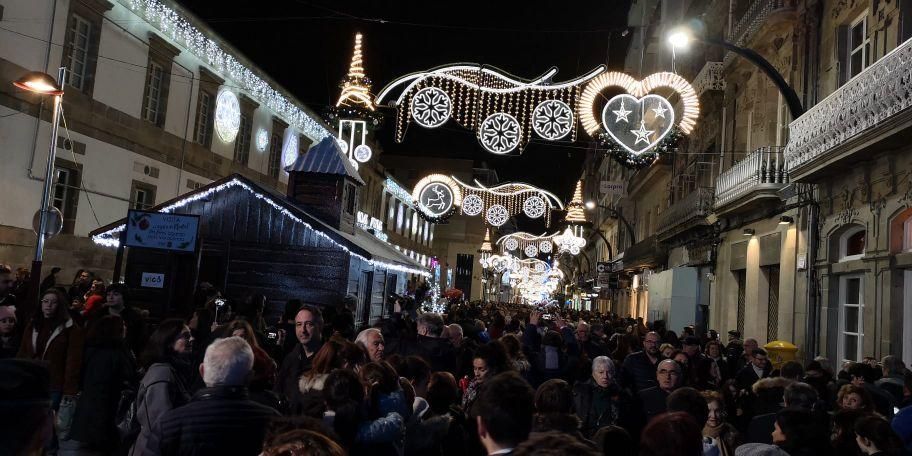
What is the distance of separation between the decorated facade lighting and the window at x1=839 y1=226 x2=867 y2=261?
14.3 meters

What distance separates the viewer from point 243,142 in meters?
31.0

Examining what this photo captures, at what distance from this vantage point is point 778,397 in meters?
7.10

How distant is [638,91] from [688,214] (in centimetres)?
1155

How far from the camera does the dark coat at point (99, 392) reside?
7.10 meters

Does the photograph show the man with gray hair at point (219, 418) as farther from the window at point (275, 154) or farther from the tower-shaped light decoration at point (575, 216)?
the tower-shaped light decoration at point (575, 216)

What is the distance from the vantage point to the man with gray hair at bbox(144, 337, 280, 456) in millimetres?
4133

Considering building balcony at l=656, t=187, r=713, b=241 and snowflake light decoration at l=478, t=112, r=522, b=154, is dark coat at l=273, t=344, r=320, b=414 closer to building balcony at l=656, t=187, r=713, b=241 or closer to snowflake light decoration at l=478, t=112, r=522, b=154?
snowflake light decoration at l=478, t=112, r=522, b=154

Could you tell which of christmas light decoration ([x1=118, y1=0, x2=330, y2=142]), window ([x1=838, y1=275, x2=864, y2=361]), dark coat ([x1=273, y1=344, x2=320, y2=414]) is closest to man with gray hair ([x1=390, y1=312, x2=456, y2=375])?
dark coat ([x1=273, y1=344, x2=320, y2=414])

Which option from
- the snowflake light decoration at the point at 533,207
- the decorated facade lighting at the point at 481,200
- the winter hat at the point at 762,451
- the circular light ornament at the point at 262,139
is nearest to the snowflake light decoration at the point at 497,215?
the decorated facade lighting at the point at 481,200

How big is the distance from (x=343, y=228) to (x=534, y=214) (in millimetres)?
13551

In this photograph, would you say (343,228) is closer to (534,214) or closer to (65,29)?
(65,29)

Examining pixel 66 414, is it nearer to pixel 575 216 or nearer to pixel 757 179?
pixel 757 179

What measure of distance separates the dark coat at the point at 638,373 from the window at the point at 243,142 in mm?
24203

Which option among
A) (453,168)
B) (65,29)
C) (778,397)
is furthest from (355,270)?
(453,168)
